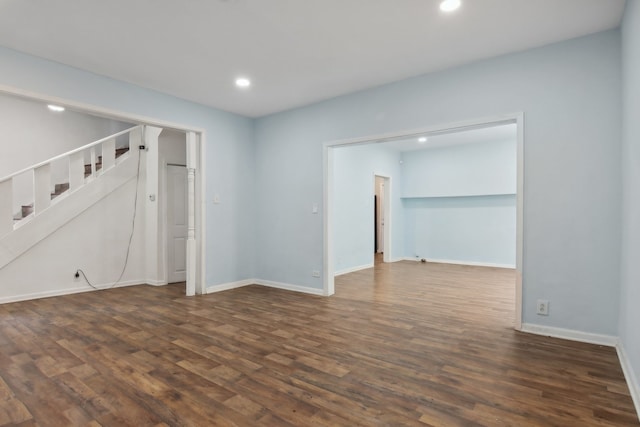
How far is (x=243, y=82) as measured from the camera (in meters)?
4.03

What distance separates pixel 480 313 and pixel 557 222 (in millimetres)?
1304

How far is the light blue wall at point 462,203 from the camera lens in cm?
731

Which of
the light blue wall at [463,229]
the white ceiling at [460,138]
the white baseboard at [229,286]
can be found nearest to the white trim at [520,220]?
the white ceiling at [460,138]

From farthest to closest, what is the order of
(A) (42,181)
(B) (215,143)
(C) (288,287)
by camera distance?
(C) (288,287) < (B) (215,143) < (A) (42,181)

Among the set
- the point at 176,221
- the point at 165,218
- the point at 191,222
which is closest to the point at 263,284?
the point at 191,222

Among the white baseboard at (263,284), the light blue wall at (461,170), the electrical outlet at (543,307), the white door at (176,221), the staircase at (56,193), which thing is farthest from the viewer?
the light blue wall at (461,170)

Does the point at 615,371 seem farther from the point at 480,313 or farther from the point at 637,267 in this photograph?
the point at 480,313

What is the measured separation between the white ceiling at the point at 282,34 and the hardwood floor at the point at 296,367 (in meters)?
2.66

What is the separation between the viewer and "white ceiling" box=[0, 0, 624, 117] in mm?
2566

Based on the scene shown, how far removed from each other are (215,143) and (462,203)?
570 centimetres

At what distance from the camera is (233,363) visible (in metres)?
2.50

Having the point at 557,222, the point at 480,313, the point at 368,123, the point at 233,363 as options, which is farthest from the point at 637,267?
the point at 368,123

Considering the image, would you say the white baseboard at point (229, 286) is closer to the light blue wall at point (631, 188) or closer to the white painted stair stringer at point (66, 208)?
the white painted stair stringer at point (66, 208)

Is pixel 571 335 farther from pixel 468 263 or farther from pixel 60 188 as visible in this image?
pixel 60 188
